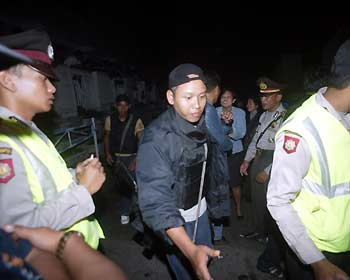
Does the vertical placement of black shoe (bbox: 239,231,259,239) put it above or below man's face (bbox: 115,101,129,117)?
below

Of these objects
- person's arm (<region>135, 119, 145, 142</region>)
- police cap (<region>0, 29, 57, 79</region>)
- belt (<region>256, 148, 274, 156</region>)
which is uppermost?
police cap (<region>0, 29, 57, 79</region>)


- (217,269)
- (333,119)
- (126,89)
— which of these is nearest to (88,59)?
(126,89)

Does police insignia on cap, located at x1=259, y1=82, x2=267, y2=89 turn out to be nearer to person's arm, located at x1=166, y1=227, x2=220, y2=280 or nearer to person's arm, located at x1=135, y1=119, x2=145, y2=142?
person's arm, located at x1=135, y1=119, x2=145, y2=142

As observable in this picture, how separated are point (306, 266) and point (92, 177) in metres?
1.55

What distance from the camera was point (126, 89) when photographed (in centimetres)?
1880

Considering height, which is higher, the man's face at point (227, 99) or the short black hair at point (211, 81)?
the short black hair at point (211, 81)

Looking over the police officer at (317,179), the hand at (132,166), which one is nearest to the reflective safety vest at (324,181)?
the police officer at (317,179)

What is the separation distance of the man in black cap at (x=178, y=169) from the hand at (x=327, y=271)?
2.45 ft

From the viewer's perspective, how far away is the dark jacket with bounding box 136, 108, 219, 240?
6.01 feet

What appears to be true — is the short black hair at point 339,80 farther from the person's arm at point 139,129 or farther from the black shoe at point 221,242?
the person's arm at point 139,129

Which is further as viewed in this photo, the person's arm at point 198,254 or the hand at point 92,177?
the hand at point 92,177

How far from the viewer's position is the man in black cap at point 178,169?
72.6 inches

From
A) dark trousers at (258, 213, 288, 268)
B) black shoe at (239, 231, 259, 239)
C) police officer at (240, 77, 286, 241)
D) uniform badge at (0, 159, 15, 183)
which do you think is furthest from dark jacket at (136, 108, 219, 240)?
black shoe at (239, 231, 259, 239)

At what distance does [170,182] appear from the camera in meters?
2.05
